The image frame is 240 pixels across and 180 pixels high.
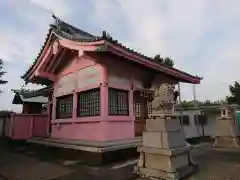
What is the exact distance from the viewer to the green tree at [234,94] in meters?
25.6

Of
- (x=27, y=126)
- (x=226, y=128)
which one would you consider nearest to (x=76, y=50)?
(x=27, y=126)

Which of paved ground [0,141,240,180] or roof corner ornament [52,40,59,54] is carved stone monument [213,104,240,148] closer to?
paved ground [0,141,240,180]

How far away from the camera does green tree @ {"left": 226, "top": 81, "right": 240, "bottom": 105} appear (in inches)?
1008

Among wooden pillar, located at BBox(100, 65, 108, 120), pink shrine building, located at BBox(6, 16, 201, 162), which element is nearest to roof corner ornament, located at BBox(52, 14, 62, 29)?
pink shrine building, located at BBox(6, 16, 201, 162)

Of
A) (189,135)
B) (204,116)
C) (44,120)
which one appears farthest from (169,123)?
(204,116)

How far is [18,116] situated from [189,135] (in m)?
11.5

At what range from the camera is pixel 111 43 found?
735 centimetres

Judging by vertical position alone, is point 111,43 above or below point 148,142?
above

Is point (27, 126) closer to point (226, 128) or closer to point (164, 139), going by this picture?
point (164, 139)

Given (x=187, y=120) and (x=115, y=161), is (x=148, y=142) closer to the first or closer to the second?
(x=115, y=161)

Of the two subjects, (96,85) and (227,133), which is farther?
(227,133)

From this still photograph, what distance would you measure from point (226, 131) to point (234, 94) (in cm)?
1690

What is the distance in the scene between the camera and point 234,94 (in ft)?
86.8

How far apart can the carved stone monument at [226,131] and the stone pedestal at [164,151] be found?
269 inches
